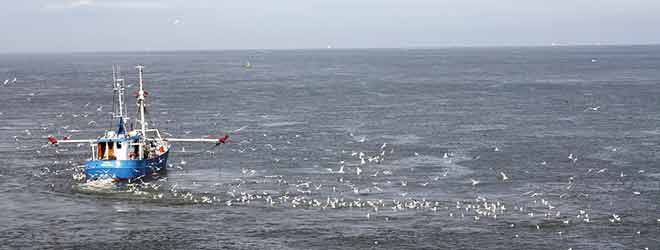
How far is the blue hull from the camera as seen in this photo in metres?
75.1

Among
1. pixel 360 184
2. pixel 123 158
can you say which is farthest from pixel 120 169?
pixel 360 184

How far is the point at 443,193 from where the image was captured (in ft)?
226

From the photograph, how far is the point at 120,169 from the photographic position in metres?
76.1

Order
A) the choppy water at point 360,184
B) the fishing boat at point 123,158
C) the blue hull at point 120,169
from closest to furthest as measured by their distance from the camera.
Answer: the choppy water at point 360,184, the blue hull at point 120,169, the fishing boat at point 123,158

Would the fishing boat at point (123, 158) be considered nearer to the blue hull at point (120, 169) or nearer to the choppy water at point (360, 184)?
the blue hull at point (120, 169)

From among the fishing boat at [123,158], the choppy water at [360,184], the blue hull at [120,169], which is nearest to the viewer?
the choppy water at [360,184]

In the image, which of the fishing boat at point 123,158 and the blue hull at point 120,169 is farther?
the fishing boat at point 123,158

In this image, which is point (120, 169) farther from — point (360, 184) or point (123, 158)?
point (360, 184)

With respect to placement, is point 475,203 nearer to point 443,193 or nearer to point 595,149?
point 443,193

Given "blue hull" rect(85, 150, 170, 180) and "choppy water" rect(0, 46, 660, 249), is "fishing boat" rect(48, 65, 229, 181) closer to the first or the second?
"blue hull" rect(85, 150, 170, 180)

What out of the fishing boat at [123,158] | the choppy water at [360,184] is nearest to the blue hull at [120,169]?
the fishing boat at [123,158]

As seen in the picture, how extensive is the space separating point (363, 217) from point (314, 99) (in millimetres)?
97127

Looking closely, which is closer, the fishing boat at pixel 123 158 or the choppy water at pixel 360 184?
the choppy water at pixel 360 184

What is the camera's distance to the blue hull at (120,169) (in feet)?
246
